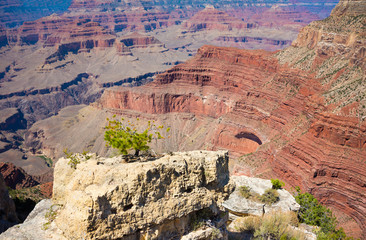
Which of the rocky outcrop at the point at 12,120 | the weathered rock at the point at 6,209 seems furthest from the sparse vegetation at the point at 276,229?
the rocky outcrop at the point at 12,120

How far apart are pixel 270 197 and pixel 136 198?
2070 cm

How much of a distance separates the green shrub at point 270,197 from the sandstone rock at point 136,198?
14.0m

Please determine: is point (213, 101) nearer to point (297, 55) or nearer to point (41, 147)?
point (297, 55)

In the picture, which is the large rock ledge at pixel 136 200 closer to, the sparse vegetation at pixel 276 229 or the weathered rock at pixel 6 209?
the sparse vegetation at pixel 276 229

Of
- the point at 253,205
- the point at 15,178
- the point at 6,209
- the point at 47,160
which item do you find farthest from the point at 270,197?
the point at 47,160

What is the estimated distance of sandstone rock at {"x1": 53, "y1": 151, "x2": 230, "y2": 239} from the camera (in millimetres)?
14273

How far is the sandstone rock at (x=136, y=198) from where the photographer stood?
46.8 ft

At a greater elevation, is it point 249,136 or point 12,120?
point 249,136

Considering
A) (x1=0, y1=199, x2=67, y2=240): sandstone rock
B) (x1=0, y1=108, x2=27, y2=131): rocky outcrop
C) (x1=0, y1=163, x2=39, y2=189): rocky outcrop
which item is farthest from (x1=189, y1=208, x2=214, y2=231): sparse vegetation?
(x1=0, y1=108, x2=27, y2=131): rocky outcrop

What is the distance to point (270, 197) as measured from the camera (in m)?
31.0

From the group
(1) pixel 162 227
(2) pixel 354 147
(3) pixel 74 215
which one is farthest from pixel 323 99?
(3) pixel 74 215

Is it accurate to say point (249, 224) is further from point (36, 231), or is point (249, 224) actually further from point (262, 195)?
point (36, 231)

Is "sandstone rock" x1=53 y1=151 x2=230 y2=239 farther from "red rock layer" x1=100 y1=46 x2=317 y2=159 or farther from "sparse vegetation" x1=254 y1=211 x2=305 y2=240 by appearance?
"red rock layer" x1=100 y1=46 x2=317 y2=159

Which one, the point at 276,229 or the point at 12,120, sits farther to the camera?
the point at 12,120
